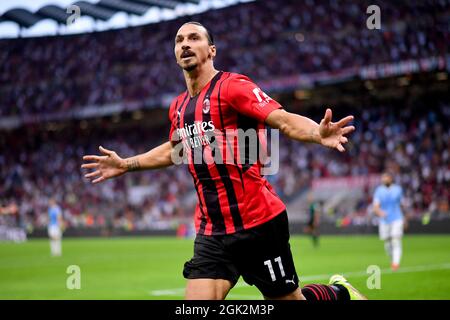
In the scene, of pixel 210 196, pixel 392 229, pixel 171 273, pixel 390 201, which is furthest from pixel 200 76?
pixel 171 273

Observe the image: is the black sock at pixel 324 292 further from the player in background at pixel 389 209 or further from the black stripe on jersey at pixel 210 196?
the player in background at pixel 389 209

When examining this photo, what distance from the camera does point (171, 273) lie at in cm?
1564

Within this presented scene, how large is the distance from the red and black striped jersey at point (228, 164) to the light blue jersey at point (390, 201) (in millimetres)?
10136

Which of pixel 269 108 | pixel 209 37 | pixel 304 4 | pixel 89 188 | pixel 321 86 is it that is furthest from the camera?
pixel 89 188

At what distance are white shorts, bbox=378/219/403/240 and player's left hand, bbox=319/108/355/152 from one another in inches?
414

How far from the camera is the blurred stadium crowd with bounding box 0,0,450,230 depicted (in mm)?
33656

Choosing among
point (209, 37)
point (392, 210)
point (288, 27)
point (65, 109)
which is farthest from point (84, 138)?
point (209, 37)

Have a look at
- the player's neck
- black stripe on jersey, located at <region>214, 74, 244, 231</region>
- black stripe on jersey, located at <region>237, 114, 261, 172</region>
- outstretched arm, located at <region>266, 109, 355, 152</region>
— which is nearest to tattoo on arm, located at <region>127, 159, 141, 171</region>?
the player's neck

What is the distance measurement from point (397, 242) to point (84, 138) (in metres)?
41.5

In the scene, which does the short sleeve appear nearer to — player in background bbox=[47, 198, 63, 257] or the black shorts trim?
the black shorts trim

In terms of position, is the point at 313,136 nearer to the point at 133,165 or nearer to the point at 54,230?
the point at 133,165

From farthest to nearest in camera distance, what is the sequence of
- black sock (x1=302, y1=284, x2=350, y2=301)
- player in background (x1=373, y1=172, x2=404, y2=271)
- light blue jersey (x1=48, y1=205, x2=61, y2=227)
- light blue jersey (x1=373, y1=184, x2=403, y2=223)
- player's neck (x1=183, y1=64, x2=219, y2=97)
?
light blue jersey (x1=48, y1=205, x2=61, y2=227)
light blue jersey (x1=373, y1=184, x2=403, y2=223)
player in background (x1=373, y1=172, x2=404, y2=271)
black sock (x1=302, y1=284, x2=350, y2=301)
player's neck (x1=183, y1=64, x2=219, y2=97)

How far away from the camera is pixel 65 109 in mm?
49688

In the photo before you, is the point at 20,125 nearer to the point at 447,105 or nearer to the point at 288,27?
the point at 288,27
